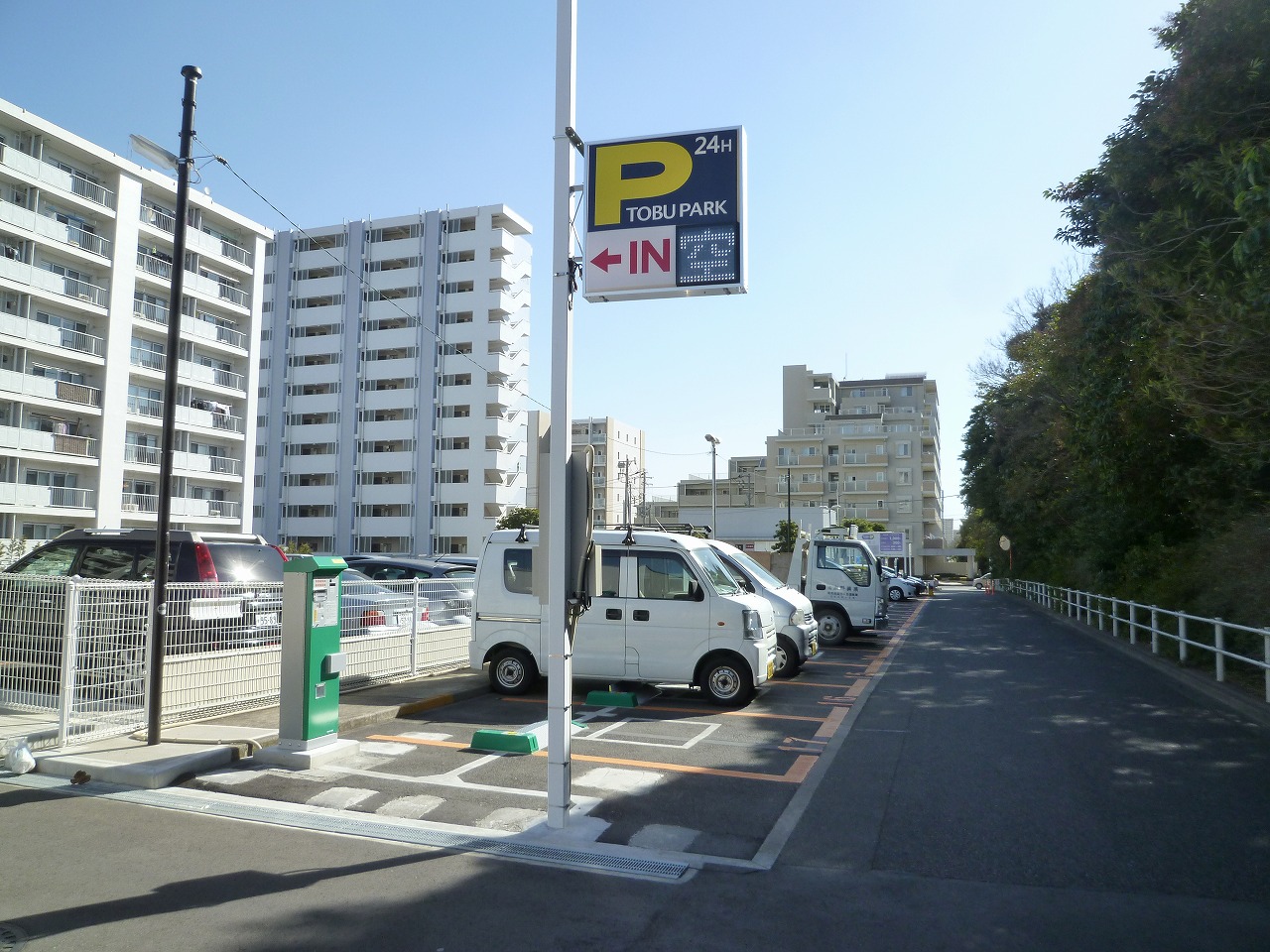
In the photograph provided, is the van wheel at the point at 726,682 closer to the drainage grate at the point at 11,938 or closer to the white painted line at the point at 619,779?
the white painted line at the point at 619,779

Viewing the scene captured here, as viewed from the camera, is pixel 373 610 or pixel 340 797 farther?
pixel 373 610

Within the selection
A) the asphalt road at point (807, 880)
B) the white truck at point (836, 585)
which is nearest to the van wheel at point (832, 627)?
the white truck at point (836, 585)

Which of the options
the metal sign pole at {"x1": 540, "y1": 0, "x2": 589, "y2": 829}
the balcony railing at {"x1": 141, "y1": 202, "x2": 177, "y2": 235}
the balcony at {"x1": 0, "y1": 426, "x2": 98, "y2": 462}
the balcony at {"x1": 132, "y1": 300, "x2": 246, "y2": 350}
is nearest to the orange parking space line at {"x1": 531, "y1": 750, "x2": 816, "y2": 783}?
the metal sign pole at {"x1": 540, "y1": 0, "x2": 589, "y2": 829}

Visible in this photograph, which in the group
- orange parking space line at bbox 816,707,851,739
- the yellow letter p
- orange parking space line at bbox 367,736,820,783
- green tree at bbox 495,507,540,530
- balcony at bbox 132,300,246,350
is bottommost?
orange parking space line at bbox 816,707,851,739

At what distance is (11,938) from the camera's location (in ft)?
14.2

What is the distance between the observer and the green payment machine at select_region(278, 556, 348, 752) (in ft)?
25.7

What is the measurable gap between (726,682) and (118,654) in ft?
21.6

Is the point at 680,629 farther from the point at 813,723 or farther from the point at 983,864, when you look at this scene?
the point at 983,864

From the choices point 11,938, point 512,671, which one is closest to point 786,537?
point 512,671

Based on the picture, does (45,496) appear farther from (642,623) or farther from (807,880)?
(807,880)

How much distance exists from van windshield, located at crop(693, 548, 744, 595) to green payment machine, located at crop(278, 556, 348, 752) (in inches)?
185

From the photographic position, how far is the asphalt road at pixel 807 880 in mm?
4395

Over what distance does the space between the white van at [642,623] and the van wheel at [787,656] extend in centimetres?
192

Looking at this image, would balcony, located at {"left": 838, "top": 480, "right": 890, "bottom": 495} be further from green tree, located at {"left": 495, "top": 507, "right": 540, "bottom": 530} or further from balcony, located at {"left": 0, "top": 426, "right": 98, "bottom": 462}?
balcony, located at {"left": 0, "top": 426, "right": 98, "bottom": 462}
